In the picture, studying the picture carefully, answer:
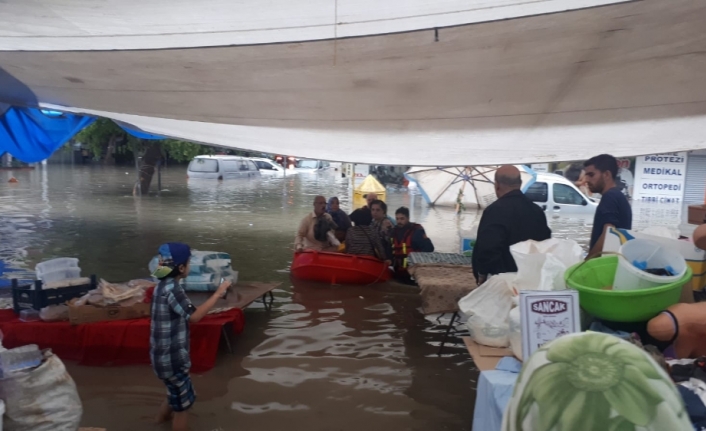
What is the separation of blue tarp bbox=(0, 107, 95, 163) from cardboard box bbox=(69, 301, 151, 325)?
3816 millimetres

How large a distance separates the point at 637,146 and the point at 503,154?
1.53 meters

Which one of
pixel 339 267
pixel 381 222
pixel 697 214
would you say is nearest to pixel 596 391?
pixel 697 214

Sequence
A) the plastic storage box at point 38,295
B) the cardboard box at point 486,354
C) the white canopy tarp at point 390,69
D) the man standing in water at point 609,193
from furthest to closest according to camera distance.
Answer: the plastic storage box at point 38,295, the man standing in water at point 609,193, the white canopy tarp at point 390,69, the cardboard box at point 486,354

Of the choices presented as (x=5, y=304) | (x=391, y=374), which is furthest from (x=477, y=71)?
(x=5, y=304)

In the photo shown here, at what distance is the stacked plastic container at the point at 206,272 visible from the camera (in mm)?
6051

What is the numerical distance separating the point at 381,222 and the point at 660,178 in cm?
2138

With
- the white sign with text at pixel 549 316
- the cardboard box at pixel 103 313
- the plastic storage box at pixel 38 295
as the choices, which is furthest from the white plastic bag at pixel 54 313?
the white sign with text at pixel 549 316

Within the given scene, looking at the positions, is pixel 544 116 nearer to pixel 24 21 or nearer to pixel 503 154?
pixel 503 154

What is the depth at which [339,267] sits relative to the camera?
7.81m

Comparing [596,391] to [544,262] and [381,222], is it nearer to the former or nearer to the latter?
[544,262]

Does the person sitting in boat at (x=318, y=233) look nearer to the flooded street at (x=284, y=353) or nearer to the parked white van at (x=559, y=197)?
the flooded street at (x=284, y=353)

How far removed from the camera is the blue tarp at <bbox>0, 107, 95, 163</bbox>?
24.8ft

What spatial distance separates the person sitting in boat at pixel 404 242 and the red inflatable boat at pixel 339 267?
0.95ft

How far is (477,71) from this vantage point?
176 inches
